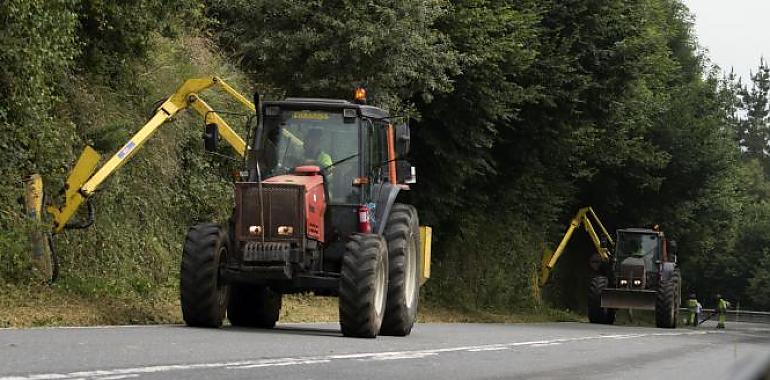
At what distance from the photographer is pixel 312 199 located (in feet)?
47.0

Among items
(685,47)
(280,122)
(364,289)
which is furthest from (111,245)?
(685,47)

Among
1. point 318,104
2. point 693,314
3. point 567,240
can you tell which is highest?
point 318,104

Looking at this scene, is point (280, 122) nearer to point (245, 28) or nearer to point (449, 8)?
point (245, 28)

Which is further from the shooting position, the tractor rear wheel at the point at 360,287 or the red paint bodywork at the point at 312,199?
the red paint bodywork at the point at 312,199

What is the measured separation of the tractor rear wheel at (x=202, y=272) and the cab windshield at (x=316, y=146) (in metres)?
1.28

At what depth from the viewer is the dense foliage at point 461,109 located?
62.0 ft

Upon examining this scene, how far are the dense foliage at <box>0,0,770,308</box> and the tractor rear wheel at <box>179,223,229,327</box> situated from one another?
3.12 meters

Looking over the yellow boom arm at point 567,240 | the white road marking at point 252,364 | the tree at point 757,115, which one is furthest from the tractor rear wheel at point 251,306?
the tree at point 757,115

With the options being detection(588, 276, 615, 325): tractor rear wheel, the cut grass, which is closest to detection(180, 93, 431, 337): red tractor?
the cut grass

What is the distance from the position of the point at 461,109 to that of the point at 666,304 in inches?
362

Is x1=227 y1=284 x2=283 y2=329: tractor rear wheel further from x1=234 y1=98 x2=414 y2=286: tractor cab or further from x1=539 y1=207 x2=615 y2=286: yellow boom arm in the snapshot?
x1=539 y1=207 x2=615 y2=286: yellow boom arm

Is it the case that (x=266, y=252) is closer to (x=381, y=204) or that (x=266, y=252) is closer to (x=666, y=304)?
(x=381, y=204)

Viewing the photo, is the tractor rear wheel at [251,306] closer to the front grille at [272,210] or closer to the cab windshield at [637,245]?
the front grille at [272,210]

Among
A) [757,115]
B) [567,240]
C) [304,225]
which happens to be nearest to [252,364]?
[304,225]
